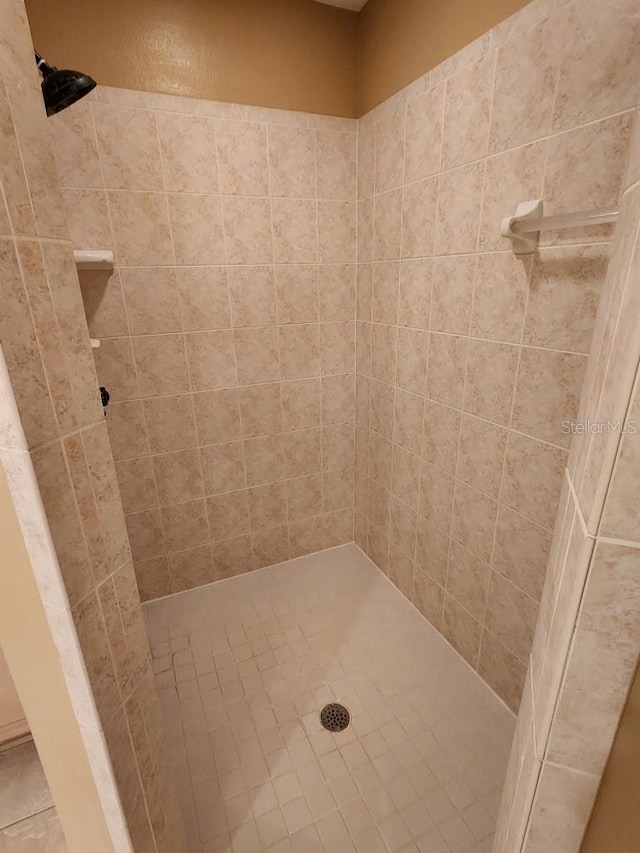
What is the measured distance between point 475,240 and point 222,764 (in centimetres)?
173

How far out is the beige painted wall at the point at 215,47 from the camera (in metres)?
1.28

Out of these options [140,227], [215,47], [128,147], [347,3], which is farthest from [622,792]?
[347,3]

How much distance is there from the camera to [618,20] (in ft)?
2.72

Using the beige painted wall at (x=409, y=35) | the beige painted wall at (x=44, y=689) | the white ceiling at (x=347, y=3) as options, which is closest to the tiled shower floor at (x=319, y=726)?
the beige painted wall at (x=44, y=689)

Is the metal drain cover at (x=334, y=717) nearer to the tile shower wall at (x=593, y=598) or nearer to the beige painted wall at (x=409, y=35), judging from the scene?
the tile shower wall at (x=593, y=598)

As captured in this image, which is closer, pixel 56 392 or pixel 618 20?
pixel 56 392

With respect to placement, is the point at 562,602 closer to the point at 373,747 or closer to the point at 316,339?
the point at 373,747

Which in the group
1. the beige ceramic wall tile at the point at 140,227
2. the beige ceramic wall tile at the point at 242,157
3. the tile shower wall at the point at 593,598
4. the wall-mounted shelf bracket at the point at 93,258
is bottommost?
the tile shower wall at the point at 593,598

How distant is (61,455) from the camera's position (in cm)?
56

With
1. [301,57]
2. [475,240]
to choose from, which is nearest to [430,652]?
[475,240]

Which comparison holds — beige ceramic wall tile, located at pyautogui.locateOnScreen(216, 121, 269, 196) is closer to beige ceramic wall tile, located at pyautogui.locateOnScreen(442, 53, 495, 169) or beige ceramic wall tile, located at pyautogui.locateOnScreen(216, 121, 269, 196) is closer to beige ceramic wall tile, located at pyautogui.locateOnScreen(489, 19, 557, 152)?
beige ceramic wall tile, located at pyautogui.locateOnScreen(442, 53, 495, 169)

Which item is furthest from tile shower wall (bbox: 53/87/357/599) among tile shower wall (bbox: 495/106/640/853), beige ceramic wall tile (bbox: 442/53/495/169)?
tile shower wall (bbox: 495/106/640/853)

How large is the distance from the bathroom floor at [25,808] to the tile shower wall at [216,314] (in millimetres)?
689

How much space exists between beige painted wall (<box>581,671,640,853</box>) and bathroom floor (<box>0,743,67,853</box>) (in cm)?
136
